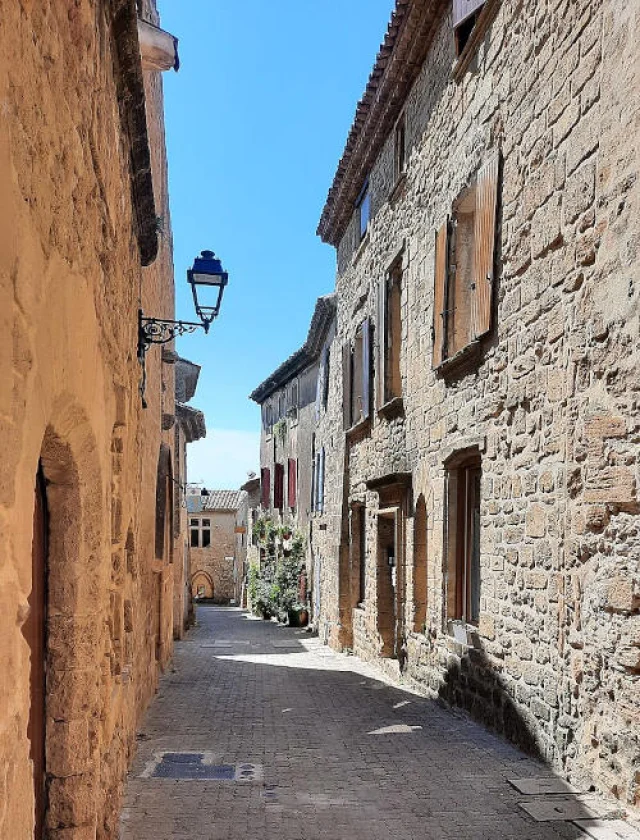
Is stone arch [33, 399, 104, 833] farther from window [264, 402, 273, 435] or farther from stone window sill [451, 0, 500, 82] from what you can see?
window [264, 402, 273, 435]

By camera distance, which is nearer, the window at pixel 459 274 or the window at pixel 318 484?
the window at pixel 459 274

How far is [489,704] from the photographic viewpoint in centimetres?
683

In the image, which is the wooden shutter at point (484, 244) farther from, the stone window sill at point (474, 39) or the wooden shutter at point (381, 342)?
the wooden shutter at point (381, 342)

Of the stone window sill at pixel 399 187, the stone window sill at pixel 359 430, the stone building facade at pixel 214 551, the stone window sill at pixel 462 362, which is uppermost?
the stone window sill at pixel 399 187

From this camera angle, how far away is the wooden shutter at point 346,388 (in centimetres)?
1402

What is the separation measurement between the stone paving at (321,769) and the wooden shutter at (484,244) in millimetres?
3583

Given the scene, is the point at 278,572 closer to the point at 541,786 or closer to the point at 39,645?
the point at 541,786

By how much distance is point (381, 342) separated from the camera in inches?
444

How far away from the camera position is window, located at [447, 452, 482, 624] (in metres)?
7.87

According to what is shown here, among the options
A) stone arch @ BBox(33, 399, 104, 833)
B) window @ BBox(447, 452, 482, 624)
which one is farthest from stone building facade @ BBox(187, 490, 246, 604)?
stone arch @ BBox(33, 399, 104, 833)

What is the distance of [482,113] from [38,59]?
20.5 feet

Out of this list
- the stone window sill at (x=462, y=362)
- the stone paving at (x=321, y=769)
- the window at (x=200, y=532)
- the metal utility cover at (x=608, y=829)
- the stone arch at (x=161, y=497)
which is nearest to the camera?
the metal utility cover at (x=608, y=829)

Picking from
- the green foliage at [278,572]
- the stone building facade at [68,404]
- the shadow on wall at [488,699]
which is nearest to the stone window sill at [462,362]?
the shadow on wall at [488,699]

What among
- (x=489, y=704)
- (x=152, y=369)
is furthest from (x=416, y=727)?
(x=152, y=369)
